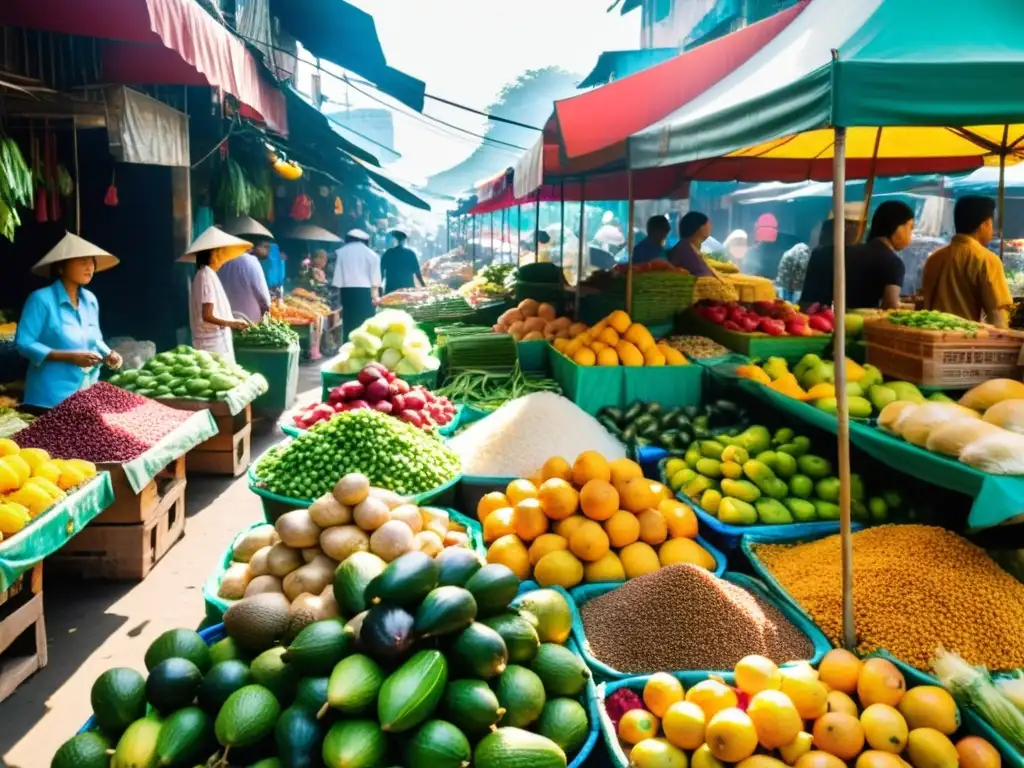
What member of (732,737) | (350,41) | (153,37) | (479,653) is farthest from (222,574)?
(350,41)

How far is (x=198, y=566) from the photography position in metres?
4.77

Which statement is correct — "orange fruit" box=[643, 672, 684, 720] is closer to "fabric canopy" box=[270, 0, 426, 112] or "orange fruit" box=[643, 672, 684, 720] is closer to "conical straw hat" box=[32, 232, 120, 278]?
"conical straw hat" box=[32, 232, 120, 278]

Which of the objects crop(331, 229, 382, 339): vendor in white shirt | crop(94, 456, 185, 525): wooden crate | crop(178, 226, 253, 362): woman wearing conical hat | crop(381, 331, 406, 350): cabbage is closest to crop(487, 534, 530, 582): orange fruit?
crop(94, 456, 185, 525): wooden crate

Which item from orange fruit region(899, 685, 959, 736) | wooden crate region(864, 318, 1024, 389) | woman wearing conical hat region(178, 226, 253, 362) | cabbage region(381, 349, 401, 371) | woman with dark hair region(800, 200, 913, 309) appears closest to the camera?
orange fruit region(899, 685, 959, 736)

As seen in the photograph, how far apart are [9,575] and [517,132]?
63738 mm

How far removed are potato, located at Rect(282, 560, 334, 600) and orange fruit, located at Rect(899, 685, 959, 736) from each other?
176 cm

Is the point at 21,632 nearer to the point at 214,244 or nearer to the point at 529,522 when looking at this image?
the point at 529,522

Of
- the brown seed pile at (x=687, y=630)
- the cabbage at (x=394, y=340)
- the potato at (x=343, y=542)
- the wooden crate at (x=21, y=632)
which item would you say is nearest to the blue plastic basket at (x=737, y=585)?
the brown seed pile at (x=687, y=630)

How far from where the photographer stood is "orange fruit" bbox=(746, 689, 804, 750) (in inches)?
77.9

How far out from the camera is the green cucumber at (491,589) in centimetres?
215

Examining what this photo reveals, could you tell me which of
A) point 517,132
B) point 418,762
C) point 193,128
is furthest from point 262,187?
point 517,132

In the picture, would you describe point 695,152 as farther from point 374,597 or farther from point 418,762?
point 418,762

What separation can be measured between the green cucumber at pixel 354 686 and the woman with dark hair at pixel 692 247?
6.63 metres

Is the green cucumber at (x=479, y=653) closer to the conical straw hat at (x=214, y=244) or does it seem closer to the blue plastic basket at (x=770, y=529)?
the blue plastic basket at (x=770, y=529)
